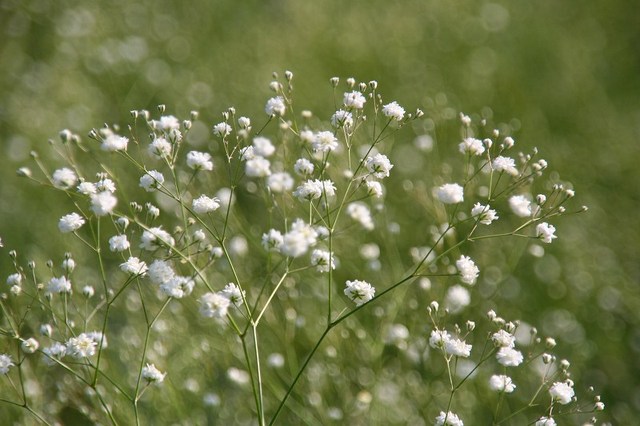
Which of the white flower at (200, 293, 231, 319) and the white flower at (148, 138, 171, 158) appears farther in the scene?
the white flower at (148, 138, 171, 158)

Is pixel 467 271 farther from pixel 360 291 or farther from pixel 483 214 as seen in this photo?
pixel 360 291

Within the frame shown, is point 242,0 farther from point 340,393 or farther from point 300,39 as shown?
point 340,393

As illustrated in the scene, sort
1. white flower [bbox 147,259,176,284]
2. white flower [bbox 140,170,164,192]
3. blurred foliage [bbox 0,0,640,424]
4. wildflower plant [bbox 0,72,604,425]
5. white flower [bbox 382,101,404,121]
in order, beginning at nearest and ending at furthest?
white flower [bbox 147,259,176,284]
white flower [bbox 140,170,164,192]
white flower [bbox 382,101,404,121]
wildflower plant [bbox 0,72,604,425]
blurred foliage [bbox 0,0,640,424]

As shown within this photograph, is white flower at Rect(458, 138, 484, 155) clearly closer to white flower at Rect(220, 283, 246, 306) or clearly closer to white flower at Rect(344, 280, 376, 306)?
white flower at Rect(344, 280, 376, 306)

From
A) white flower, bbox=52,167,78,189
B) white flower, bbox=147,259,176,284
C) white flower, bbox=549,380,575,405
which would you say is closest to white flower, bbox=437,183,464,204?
white flower, bbox=549,380,575,405

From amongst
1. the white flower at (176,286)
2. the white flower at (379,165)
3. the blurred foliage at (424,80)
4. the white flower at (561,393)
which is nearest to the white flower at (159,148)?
the white flower at (176,286)

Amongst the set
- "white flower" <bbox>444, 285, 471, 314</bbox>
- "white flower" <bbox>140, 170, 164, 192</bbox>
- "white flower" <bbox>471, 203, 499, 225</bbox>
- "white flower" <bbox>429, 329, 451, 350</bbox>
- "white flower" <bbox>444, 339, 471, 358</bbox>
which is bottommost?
"white flower" <bbox>444, 339, 471, 358</bbox>
